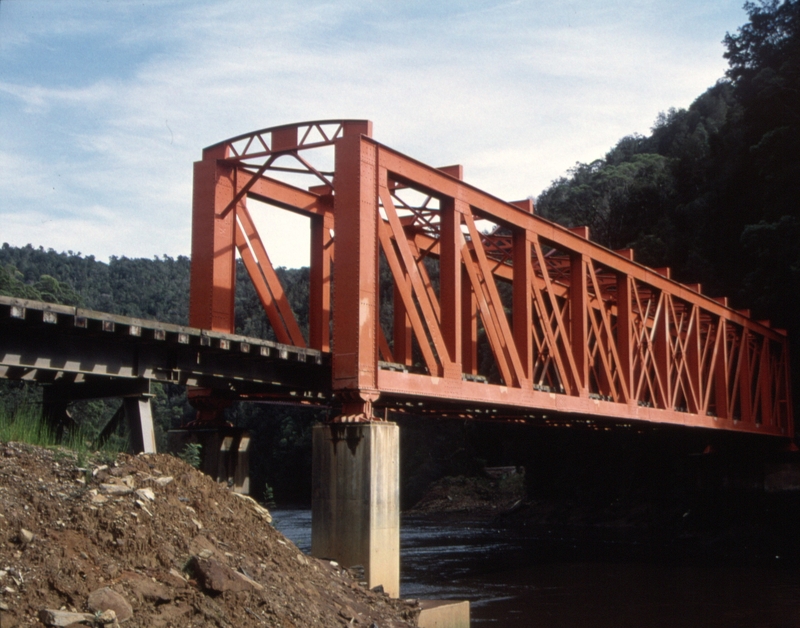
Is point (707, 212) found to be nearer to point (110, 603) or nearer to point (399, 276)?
point (399, 276)

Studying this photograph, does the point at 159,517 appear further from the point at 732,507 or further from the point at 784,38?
the point at 784,38

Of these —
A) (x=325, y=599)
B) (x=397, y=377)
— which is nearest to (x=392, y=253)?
(x=397, y=377)

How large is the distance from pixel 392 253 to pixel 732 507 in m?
35.9

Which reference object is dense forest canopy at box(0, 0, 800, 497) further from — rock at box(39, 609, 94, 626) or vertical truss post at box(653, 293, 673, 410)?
rock at box(39, 609, 94, 626)

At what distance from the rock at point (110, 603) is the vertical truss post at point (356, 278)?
920cm

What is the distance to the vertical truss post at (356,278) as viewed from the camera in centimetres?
2058

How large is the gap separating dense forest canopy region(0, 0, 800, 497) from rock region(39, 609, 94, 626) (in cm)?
2528

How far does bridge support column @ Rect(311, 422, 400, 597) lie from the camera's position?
19141mm

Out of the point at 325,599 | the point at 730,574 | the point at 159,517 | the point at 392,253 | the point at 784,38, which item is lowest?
the point at 730,574

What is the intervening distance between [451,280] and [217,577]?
1226cm

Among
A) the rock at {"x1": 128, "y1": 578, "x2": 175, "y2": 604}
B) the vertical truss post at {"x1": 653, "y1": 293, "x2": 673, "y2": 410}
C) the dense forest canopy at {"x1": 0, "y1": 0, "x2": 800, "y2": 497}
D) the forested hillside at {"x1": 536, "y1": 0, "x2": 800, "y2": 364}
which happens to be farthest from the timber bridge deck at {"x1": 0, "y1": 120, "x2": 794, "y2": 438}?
the forested hillside at {"x1": 536, "y1": 0, "x2": 800, "y2": 364}

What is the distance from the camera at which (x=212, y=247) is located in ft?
79.4

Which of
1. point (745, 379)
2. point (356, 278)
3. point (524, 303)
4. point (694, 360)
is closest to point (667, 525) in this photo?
point (745, 379)

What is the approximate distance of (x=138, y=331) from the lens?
18.0 metres
